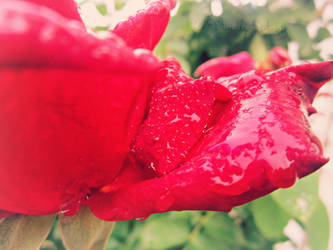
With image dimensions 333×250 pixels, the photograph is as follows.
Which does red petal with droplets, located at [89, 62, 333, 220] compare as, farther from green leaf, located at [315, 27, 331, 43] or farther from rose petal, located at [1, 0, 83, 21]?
green leaf, located at [315, 27, 331, 43]

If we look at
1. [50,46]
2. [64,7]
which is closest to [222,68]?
[64,7]

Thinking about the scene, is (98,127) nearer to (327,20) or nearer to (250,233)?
(250,233)

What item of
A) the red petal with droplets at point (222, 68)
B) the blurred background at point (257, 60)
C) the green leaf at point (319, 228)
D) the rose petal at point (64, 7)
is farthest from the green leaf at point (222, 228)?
the rose petal at point (64, 7)

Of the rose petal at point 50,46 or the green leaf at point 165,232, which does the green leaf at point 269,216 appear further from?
the rose petal at point 50,46

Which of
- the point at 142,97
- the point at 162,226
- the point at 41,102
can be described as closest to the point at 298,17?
the point at 162,226

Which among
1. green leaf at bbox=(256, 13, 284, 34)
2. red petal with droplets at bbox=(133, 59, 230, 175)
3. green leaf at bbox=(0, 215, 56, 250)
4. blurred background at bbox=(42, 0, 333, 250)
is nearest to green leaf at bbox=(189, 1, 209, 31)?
blurred background at bbox=(42, 0, 333, 250)
